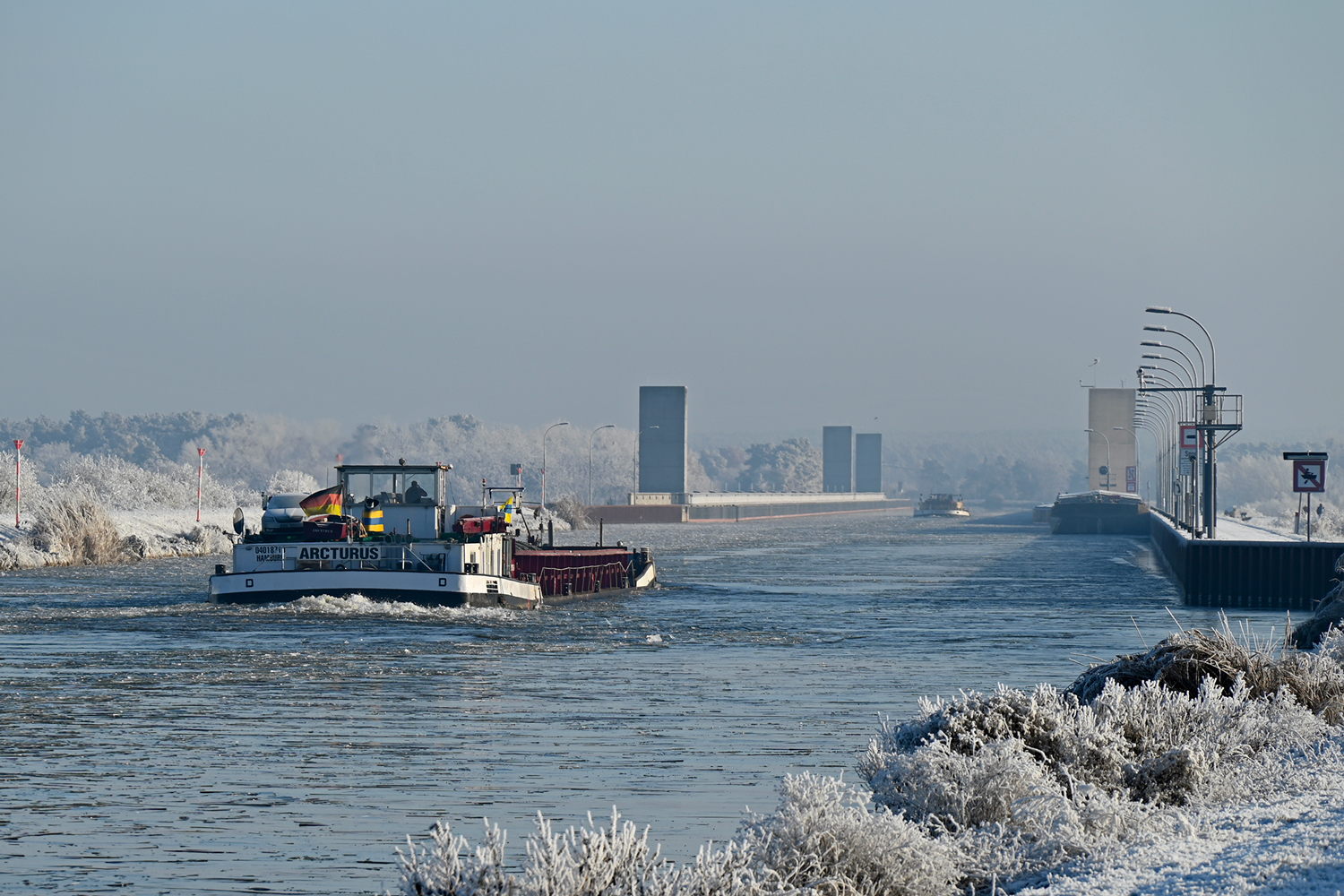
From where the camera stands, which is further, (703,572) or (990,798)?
(703,572)

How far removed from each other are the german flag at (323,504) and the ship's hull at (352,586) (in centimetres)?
209

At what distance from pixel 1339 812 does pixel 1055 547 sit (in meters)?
89.0

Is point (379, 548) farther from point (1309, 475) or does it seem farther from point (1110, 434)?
point (1110, 434)

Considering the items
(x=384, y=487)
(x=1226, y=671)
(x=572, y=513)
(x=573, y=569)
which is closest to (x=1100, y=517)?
(x=572, y=513)

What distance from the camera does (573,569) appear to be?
4747 centimetres

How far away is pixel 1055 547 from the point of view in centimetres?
9725

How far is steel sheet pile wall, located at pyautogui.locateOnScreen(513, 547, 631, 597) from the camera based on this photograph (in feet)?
150

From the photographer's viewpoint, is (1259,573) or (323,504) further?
(1259,573)

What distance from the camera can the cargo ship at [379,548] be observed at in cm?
3572

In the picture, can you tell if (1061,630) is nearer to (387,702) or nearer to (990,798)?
(387,702)

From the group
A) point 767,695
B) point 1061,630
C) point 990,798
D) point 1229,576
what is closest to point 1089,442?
point 1229,576

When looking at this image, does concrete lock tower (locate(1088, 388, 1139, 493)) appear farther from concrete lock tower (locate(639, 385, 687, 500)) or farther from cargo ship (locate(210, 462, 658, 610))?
cargo ship (locate(210, 462, 658, 610))

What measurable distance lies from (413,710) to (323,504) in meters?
18.4

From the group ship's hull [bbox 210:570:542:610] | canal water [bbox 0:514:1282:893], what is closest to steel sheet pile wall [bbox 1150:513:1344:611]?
canal water [bbox 0:514:1282:893]
